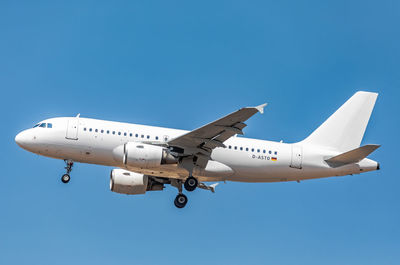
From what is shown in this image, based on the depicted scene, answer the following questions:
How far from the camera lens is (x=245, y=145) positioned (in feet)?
121

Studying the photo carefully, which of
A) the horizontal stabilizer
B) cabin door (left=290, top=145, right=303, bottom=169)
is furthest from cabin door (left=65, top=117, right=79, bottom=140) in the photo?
the horizontal stabilizer

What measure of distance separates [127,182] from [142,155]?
5.19 metres

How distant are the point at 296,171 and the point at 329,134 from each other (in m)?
3.81

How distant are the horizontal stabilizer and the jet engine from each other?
11188 millimetres

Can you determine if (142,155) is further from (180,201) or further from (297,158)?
(297,158)

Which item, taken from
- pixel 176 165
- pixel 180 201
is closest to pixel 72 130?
pixel 176 165

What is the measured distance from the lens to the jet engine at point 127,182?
→ 39062 mm

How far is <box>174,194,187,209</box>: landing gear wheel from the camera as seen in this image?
3762 cm

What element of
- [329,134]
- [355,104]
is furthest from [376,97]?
[329,134]

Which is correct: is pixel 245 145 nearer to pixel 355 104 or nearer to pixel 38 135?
pixel 355 104

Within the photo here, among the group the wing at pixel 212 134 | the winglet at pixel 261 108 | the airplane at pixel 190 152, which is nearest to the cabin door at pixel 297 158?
the airplane at pixel 190 152

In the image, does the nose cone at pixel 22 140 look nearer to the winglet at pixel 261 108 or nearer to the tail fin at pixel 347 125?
the winglet at pixel 261 108

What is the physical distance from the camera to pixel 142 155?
34.4 m

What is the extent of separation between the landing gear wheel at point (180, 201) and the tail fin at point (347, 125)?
8.03 metres
